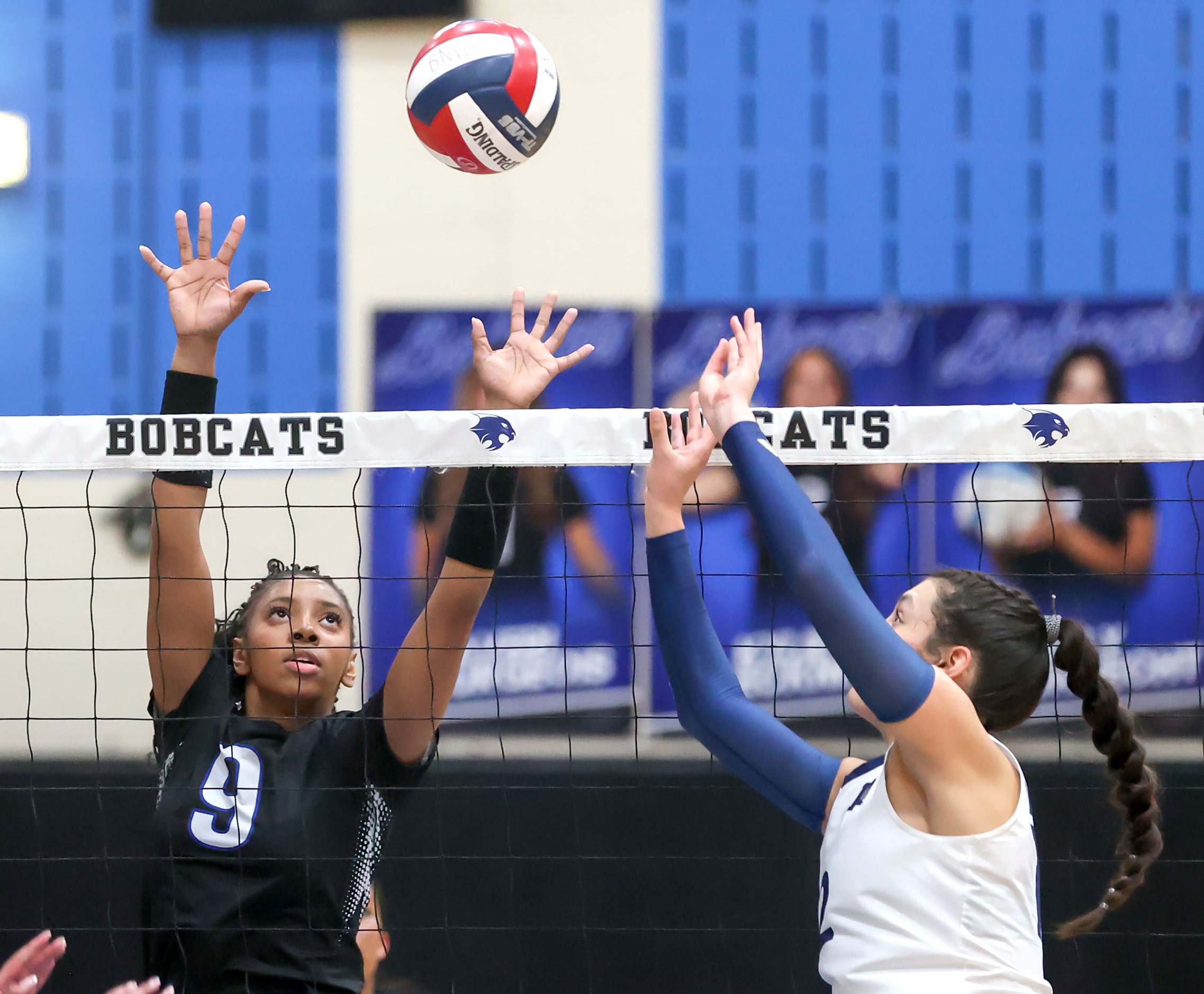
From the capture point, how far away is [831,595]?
1632 millimetres

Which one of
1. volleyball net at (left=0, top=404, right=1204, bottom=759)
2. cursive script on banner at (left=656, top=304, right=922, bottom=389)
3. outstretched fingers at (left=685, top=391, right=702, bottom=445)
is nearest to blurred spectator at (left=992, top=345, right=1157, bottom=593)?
volleyball net at (left=0, top=404, right=1204, bottom=759)

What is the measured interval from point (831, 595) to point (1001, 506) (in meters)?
3.76

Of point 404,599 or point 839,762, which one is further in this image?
point 404,599

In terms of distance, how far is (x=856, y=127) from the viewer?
5.56 m

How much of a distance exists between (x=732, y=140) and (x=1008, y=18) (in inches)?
50.9

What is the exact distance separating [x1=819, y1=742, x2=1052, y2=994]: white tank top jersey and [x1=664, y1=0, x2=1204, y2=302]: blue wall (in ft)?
13.1

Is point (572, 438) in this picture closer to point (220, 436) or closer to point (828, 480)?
point (220, 436)

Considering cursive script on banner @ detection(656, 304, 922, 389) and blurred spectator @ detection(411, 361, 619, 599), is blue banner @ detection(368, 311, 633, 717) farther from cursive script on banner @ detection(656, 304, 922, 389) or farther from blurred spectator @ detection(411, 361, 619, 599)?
cursive script on banner @ detection(656, 304, 922, 389)

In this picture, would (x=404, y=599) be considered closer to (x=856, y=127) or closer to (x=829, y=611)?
(x=856, y=127)

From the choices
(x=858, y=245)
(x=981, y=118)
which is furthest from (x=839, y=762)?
(x=981, y=118)

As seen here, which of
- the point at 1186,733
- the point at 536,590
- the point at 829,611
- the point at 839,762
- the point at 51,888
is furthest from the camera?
the point at 536,590

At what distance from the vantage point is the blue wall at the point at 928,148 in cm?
550

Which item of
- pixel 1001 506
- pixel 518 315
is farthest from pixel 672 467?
pixel 1001 506

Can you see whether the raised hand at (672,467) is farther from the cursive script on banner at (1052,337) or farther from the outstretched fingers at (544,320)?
the cursive script on banner at (1052,337)
